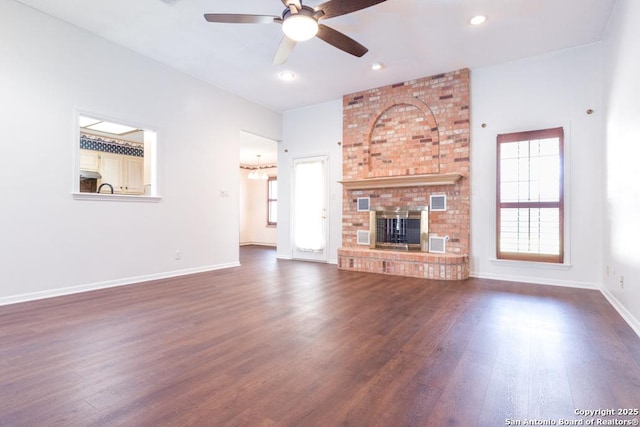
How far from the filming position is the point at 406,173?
17.6ft

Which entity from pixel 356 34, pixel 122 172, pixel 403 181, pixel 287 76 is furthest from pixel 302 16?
pixel 122 172

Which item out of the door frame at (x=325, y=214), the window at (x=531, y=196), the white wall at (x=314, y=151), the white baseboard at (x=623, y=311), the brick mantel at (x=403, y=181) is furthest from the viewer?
the door frame at (x=325, y=214)

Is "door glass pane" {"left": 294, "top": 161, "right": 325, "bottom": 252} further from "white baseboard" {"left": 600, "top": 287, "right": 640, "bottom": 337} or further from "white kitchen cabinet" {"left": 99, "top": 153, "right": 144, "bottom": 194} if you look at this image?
"white baseboard" {"left": 600, "top": 287, "right": 640, "bottom": 337}

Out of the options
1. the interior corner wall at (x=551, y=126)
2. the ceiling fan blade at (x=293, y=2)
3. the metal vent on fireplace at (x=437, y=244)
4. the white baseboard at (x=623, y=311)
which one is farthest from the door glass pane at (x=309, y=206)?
the white baseboard at (x=623, y=311)

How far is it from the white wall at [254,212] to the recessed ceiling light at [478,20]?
25.1 feet

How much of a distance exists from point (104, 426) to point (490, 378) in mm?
1974

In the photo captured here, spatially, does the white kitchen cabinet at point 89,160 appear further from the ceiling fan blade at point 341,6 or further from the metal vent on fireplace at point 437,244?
the metal vent on fireplace at point 437,244

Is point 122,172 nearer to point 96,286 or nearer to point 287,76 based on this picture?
point 96,286

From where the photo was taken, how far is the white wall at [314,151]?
640cm

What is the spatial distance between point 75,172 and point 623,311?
599 cm

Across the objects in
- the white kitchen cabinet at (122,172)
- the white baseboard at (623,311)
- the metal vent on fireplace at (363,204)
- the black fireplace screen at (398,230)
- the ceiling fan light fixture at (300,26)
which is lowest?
the white baseboard at (623,311)

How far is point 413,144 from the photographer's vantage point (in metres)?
5.47

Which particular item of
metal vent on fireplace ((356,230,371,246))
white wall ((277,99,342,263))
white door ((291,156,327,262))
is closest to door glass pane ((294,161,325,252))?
white door ((291,156,327,262))

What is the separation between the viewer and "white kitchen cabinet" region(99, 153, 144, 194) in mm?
6863
